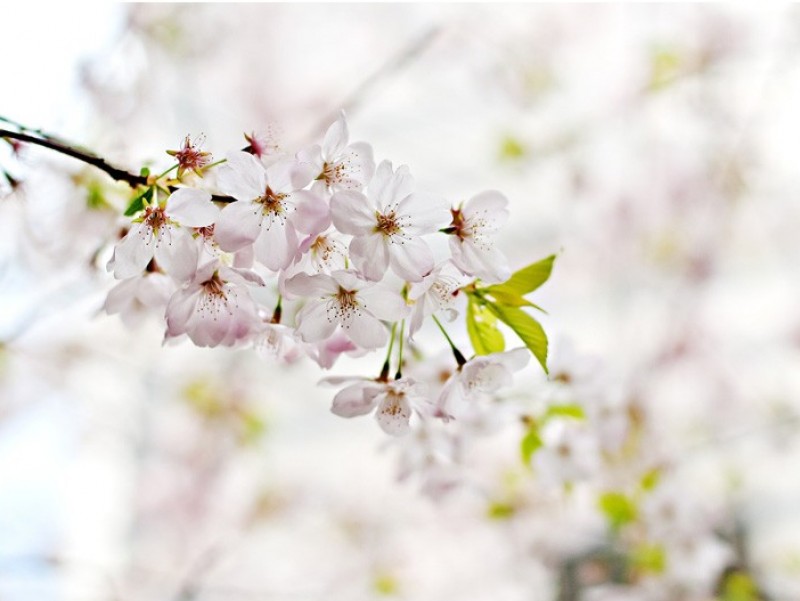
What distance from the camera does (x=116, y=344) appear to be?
2881mm

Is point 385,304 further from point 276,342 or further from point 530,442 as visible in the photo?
point 530,442

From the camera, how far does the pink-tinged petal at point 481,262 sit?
448 mm

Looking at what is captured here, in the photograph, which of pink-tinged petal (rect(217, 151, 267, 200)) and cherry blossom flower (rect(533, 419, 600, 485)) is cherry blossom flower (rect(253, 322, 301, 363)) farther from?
cherry blossom flower (rect(533, 419, 600, 485))

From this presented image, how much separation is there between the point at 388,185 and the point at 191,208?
4.3 inches

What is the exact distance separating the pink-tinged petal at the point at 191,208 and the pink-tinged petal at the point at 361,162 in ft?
0.28

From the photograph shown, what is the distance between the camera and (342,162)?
46 centimetres

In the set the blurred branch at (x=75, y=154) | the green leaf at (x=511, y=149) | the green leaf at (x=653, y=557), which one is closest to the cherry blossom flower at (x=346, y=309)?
the blurred branch at (x=75, y=154)

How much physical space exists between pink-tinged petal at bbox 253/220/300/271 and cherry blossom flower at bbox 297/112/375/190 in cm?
4

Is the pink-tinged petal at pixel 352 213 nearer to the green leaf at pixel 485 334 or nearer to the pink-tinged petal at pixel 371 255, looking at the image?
the pink-tinged petal at pixel 371 255

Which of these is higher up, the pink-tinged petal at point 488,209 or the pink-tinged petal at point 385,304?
the pink-tinged petal at point 488,209

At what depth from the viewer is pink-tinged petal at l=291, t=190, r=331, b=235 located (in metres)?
0.42

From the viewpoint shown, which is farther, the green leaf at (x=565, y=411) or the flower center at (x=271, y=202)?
the green leaf at (x=565, y=411)

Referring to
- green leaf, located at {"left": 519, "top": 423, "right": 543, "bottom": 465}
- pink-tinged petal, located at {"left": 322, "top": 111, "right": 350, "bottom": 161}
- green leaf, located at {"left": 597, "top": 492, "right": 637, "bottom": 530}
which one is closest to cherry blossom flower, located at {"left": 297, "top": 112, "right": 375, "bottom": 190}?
pink-tinged petal, located at {"left": 322, "top": 111, "right": 350, "bottom": 161}

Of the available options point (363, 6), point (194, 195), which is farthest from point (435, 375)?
point (363, 6)
